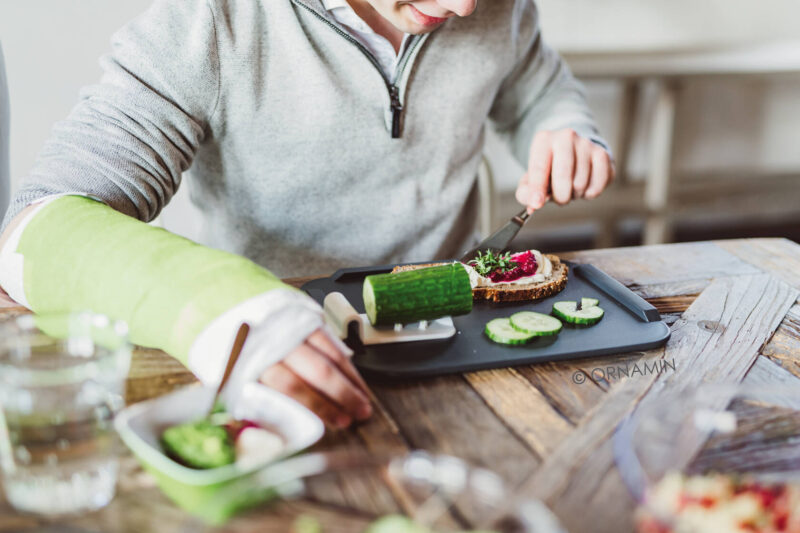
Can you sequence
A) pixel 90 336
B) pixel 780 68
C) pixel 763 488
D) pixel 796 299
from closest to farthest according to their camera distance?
pixel 763 488, pixel 90 336, pixel 796 299, pixel 780 68

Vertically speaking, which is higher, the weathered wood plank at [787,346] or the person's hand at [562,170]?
the person's hand at [562,170]

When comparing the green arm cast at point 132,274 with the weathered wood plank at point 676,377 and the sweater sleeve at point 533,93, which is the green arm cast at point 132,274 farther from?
the sweater sleeve at point 533,93

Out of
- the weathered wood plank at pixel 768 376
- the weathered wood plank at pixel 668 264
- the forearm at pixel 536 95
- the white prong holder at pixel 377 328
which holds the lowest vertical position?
the weathered wood plank at pixel 668 264

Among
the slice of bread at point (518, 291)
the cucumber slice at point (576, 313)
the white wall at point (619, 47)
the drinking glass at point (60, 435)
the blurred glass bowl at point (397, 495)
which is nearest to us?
the blurred glass bowl at point (397, 495)

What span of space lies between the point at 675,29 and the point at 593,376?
3.54 meters

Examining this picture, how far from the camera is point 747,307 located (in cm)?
128

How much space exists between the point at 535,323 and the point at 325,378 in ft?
1.36

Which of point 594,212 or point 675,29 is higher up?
point 675,29

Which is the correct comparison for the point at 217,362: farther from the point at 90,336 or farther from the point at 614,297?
the point at 614,297

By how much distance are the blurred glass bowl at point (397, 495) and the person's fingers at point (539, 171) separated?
3.20 feet

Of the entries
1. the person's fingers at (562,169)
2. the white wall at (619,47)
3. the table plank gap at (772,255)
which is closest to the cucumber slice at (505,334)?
the person's fingers at (562,169)

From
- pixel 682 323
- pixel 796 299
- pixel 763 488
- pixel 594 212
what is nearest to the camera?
pixel 763 488

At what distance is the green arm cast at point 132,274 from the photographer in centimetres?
91

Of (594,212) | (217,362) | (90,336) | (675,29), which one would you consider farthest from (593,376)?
(675,29)
